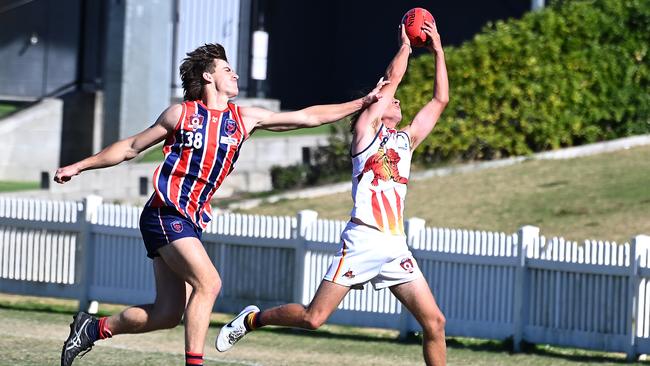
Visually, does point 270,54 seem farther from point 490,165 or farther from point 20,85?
point 490,165

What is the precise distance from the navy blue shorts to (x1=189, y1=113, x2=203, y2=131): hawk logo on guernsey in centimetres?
50

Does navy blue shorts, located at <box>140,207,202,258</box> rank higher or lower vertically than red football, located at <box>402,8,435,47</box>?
lower

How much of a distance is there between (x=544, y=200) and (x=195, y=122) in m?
10.5

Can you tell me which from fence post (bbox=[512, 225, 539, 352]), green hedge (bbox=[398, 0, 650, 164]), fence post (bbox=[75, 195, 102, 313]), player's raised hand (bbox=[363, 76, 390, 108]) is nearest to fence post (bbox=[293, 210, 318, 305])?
fence post (bbox=[512, 225, 539, 352])

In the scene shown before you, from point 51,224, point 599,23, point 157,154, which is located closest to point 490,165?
point 599,23

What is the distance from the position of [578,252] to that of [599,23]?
9345mm

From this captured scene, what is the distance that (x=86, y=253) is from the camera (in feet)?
45.2

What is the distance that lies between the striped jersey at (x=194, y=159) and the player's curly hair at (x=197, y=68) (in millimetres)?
158

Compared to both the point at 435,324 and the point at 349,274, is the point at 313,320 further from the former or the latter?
the point at 435,324

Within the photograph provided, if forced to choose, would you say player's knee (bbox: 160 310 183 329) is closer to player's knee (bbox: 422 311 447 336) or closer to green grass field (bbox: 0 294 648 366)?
player's knee (bbox: 422 311 447 336)

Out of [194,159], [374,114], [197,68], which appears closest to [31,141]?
[197,68]

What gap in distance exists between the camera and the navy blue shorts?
7.89 m

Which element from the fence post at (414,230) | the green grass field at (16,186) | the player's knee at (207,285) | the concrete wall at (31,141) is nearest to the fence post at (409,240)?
the fence post at (414,230)

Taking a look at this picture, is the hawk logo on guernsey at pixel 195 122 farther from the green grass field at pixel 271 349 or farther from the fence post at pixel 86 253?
the fence post at pixel 86 253
